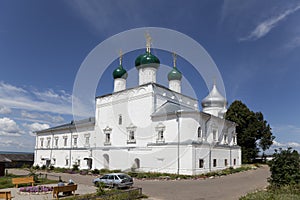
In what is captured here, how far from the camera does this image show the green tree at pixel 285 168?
1244 cm

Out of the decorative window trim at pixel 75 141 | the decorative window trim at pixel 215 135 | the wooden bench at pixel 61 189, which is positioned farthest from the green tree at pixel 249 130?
the wooden bench at pixel 61 189

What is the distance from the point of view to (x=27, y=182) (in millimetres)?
16234

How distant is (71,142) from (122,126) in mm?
11305

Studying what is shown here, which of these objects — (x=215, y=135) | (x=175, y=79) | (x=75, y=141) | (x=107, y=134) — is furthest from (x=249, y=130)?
(x=75, y=141)

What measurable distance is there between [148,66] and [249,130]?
797 inches

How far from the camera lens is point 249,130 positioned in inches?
1540

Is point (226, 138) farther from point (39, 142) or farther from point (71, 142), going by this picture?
point (39, 142)

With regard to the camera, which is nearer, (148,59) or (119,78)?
(148,59)

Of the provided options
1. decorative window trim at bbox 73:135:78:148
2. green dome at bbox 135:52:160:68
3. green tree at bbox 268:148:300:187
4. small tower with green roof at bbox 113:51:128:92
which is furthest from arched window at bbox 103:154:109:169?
green tree at bbox 268:148:300:187

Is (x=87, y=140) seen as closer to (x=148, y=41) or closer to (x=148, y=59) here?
(x=148, y=59)

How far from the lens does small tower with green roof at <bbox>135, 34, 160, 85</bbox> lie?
29316 mm

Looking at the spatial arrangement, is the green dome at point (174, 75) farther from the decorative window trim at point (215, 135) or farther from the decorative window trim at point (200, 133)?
the decorative window trim at point (200, 133)

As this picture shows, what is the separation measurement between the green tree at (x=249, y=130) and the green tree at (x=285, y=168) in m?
26.8

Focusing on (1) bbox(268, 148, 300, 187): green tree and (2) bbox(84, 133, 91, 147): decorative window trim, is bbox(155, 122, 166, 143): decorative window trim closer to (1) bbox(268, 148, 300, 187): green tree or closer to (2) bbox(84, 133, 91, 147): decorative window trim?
(2) bbox(84, 133, 91, 147): decorative window trim
